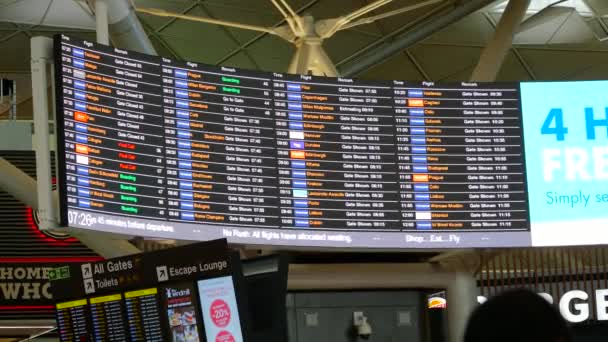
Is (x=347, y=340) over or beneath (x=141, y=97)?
beneath

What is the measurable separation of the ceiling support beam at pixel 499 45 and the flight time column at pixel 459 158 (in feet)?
8.77

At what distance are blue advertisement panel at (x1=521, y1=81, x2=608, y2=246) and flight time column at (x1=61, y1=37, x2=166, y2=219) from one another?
12.2 ft

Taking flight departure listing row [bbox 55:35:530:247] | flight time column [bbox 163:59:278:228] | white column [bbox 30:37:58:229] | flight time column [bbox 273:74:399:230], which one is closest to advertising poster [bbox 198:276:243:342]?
flight departure listing row [bbox 55:35:530:247]

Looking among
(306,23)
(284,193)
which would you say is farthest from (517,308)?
(306,23)

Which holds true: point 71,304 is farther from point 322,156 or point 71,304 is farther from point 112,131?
point 322,156

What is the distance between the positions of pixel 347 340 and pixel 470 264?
2420 millimetres

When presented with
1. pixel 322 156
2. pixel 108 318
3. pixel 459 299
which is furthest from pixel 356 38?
pixel 108 318

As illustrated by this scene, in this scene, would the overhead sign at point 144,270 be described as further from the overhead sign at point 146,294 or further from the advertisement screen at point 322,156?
the advertisement screen at point 322,156

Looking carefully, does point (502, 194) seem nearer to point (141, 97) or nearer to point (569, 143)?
point (569, 143)

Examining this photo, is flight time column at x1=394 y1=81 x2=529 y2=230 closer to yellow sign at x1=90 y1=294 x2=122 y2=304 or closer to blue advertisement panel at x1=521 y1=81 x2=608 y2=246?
blue advertisement panel at x1=521 y1=81 x2=608 y2=246

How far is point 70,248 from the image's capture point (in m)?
22.9

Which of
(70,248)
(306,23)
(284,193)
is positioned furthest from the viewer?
(70,248)

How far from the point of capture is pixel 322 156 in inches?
428

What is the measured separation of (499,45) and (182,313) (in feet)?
26.8
